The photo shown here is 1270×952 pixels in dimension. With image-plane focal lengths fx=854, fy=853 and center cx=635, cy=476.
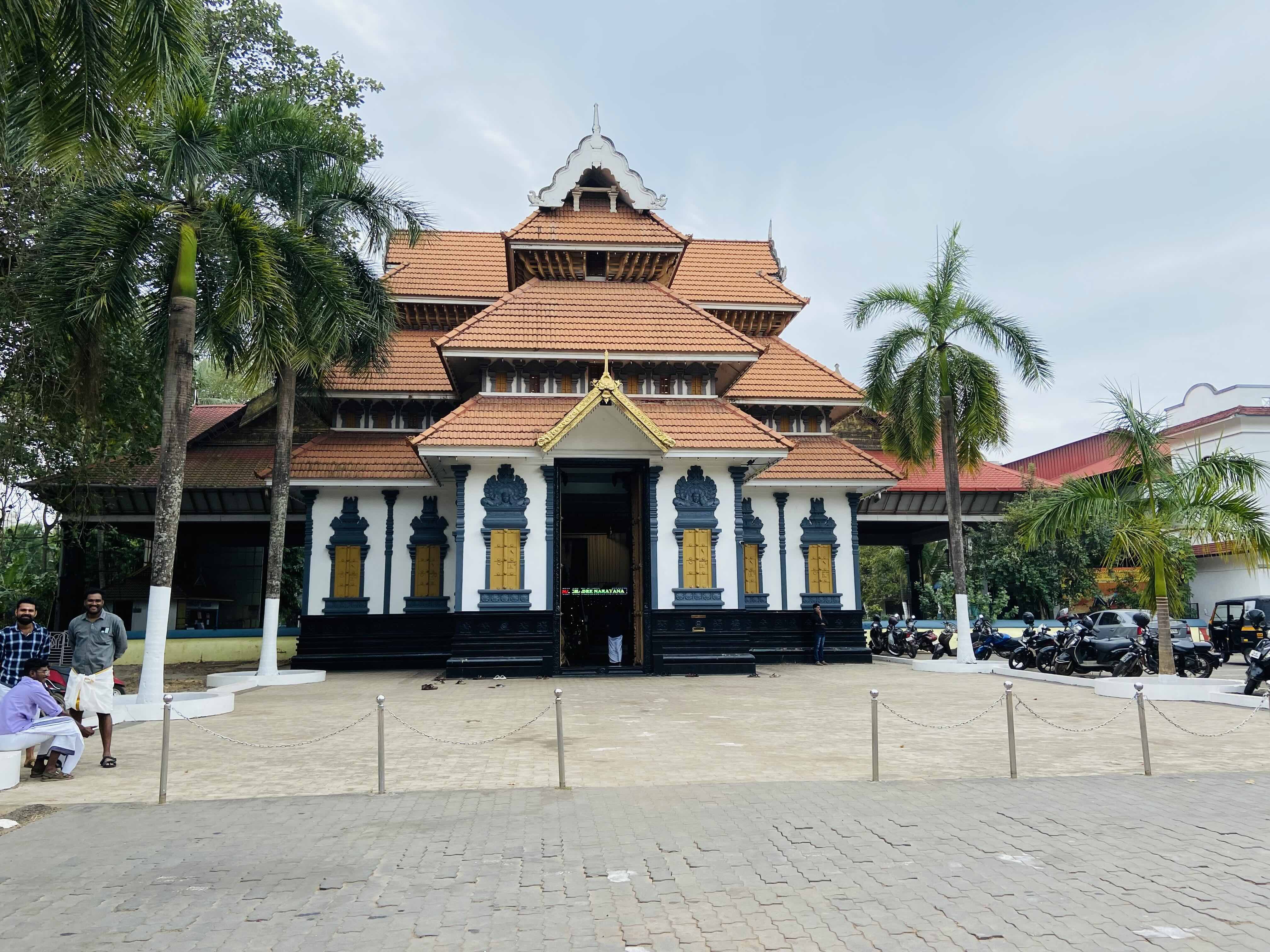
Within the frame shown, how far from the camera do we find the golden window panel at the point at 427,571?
20359mm

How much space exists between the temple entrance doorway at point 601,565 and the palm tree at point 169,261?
709 centimetres

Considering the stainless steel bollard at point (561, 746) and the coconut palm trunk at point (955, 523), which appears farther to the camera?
the coconut palm trunk at point (955, 523)

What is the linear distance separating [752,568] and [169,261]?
14.2 m

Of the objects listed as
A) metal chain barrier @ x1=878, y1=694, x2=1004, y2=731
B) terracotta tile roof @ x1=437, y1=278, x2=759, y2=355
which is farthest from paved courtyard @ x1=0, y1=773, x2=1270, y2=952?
terracotta tile roof @ x1=437, y1=278, x2=759, y2=355

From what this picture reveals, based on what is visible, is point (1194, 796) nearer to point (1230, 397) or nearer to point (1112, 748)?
point (1112, 748)

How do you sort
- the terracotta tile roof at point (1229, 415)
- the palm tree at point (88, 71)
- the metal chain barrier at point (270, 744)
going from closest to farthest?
the palm tree at point (88, 71) → the metal chain barrier at point (270, 744) → the terracotta tile roof at point (1229, 415)

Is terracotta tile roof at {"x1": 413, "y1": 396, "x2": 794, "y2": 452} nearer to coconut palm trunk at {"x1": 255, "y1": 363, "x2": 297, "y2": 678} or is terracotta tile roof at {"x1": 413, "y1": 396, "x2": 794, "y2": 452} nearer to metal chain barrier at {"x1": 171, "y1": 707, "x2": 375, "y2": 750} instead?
coconut palm trunk at {"x1": 255, "y1": 363, "x2": 297, "y2": 678}

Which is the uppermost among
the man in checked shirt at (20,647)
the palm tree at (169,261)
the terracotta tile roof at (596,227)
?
the terracotta tile roof at (596,227)

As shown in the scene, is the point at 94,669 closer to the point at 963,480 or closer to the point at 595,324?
the point at 595,324

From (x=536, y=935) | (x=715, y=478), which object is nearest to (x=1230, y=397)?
(x=715, y=478)

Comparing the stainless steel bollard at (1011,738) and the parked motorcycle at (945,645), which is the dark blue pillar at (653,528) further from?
the stainless steel bollard at (1011,738)

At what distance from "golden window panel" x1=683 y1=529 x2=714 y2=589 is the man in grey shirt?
36.1ft

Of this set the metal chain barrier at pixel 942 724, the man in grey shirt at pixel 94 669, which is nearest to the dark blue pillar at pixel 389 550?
the man in grey shirt at pixel 94 669

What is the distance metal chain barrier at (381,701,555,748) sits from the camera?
27.7 feet
